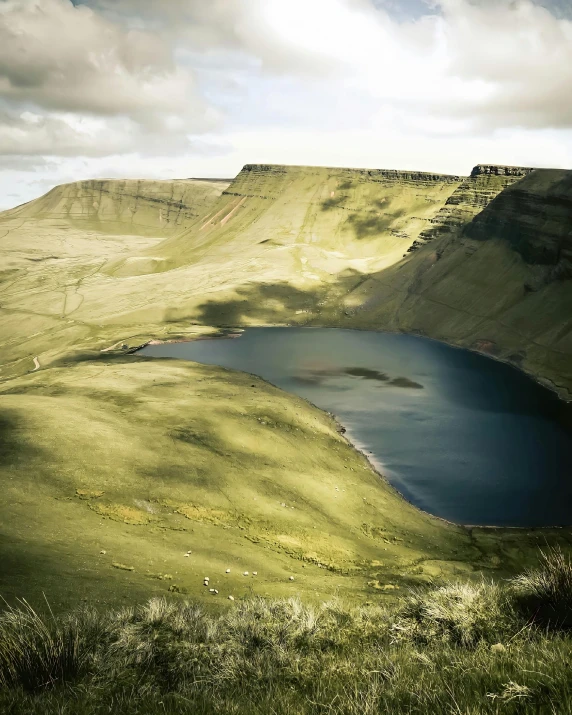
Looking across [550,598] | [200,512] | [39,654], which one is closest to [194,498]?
[200,512]

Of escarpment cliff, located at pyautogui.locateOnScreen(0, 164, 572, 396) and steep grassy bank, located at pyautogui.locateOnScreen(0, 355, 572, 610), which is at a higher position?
escarpment cliff, located at pyautogui.locateOnScreen(0, 164, 572, 396)

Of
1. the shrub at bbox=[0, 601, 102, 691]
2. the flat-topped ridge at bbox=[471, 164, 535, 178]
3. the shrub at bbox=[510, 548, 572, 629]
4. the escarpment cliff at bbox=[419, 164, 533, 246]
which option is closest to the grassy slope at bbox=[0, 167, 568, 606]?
the shrub at bbox=[0, 601, 102, 691]

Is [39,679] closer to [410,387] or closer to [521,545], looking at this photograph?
[521,545]

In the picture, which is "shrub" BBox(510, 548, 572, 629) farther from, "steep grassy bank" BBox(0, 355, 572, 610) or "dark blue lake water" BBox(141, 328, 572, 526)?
"dark blue lake water" BBox(141, 328, 572, 526)

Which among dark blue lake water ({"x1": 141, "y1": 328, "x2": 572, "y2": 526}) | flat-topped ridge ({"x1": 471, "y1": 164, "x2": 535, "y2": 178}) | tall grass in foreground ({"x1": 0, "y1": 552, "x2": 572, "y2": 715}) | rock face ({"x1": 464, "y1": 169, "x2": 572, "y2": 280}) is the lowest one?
dark blue lake water ({"x1": 141, "y1": 328, "x2": 572, "y2": 526})

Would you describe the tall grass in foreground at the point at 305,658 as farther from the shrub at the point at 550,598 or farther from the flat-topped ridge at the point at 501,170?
the flat-topped ridge at the point at 501,170

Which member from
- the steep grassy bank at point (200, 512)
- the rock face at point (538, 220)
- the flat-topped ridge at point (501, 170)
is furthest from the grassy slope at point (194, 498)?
the flat-topped ridge at point (501, 170)

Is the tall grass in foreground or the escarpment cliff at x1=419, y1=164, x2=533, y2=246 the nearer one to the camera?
the tall grass in foreground

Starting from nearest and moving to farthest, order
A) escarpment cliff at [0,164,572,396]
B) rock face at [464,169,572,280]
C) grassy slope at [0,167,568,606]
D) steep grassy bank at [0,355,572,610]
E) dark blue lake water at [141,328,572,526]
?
steep grassy bank at [0,355,572,610]
grassy slope at [0,167,568,606]
dark blue lake water at [141,328,572,526]
escarpment cliff at [0,164,572,396]
rock face at [464,169,572,280]
